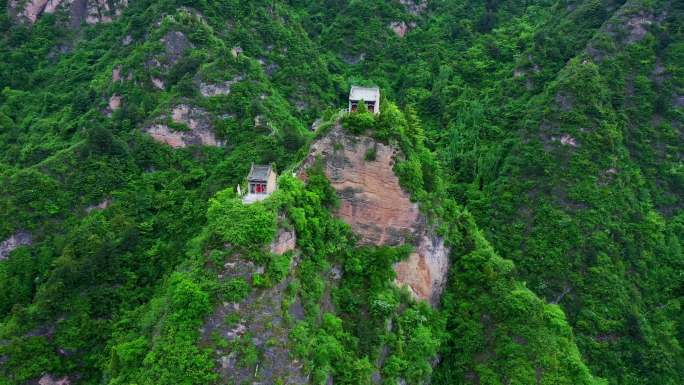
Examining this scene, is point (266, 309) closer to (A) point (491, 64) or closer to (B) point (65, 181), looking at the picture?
(B) point (65, 181)

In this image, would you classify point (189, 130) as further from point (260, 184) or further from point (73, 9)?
point (73, 9)

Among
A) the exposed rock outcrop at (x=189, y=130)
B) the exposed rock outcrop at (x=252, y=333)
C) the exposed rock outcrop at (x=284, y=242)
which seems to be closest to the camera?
the exposed rock outcrop at (x=252, y=333)

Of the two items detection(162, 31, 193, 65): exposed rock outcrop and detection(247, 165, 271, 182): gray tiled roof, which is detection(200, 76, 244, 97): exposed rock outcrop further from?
detection(247, 165, 271, 182): gray tiled roof

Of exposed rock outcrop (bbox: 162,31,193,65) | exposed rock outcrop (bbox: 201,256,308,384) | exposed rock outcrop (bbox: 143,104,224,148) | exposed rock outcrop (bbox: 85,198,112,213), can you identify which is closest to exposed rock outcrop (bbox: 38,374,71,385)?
Result: exposed rock outcrop (bbox: 85,198,112,213)

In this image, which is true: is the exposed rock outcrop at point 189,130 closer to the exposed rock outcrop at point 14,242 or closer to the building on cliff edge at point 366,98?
the exposed rock outcrop at point 14,242

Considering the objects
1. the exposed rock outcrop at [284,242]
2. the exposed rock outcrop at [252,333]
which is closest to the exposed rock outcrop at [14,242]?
the exposed rock outcrop at [252,333]

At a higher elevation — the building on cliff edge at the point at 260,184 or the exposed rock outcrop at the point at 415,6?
the exposed rock outcrop at the point at 415,6

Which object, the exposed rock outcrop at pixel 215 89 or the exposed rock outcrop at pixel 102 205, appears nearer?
the exposed rock outcrop at pixel 102 205
